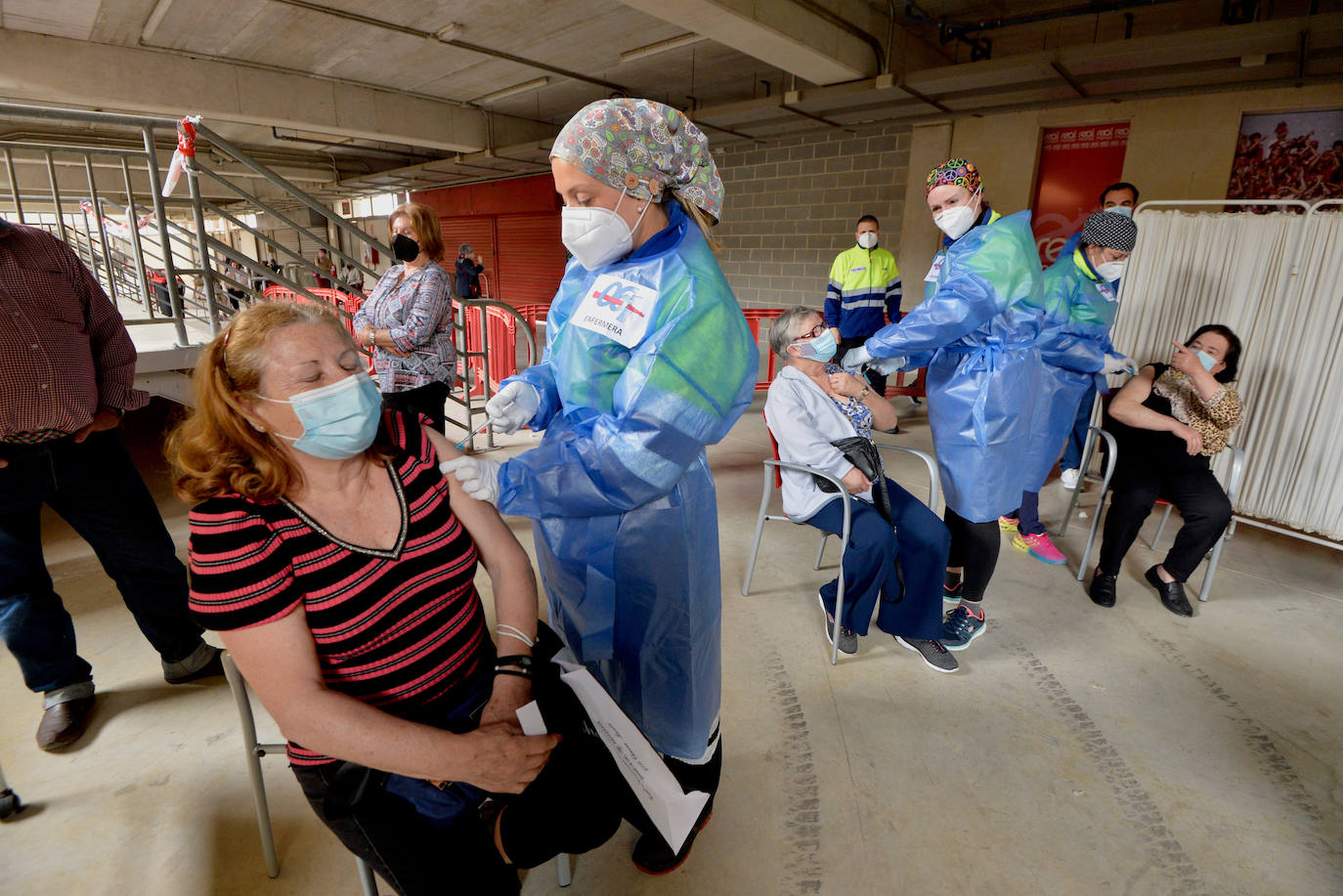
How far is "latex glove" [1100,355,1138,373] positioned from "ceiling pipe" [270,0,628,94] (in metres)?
5.61

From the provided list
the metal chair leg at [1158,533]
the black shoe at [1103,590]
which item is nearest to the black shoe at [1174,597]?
the black shoe at [1103,590]

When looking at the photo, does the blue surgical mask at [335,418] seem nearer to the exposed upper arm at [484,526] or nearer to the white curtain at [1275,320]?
the exposed upper arm at [484,526]

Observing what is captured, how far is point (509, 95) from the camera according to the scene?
7.72 metres

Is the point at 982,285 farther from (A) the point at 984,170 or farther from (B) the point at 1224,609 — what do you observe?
(A) the point at 984,170

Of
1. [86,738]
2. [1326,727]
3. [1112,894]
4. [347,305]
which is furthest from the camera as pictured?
[347,305]

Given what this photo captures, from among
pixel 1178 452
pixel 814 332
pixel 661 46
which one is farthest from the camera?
pixel 661 46

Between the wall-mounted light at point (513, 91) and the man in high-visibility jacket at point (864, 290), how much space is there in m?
4.18

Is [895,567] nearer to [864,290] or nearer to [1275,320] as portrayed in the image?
[1275,320]

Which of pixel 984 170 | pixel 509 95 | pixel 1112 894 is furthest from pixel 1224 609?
pixel 509 95

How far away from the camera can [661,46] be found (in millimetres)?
5527

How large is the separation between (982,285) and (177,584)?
99.9 inches

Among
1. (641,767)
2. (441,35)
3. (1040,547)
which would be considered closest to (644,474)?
(641,767)

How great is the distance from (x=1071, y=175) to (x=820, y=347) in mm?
5333

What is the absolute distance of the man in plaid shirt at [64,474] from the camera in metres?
1.55
